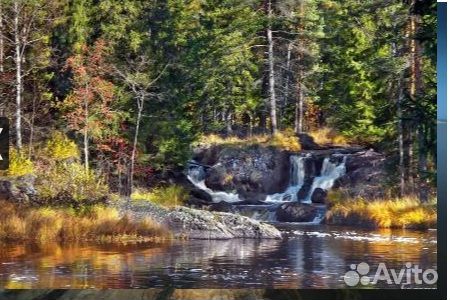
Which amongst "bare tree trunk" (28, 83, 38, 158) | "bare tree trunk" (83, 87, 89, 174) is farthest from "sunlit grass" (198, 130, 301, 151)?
"bare tree trunk" (28, 83, 38, 158)

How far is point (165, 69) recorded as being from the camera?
18.6ft

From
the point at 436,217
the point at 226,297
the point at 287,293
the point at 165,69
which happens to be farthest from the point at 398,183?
the point at 165,69

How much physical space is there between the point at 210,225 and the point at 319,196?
0.90m

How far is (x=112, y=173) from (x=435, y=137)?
2.52m

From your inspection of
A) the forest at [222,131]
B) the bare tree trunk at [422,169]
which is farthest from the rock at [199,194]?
the bare tree trunk at [422,169]

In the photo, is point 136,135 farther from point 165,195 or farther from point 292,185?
point 292,185

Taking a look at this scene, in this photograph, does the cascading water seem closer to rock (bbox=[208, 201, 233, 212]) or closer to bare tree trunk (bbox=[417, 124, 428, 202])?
rock (bbox=[208, 201, 233, 212])

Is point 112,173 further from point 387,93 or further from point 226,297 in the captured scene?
point 387,93

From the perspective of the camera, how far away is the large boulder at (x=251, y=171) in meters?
5.78

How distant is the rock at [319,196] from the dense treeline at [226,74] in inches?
18.9

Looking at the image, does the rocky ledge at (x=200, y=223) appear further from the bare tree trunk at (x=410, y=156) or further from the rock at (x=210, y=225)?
the bare tree trunk at (x=410, y=156)

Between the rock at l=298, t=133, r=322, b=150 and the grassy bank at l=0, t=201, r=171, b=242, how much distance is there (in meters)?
1.28

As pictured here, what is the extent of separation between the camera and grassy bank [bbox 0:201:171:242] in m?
5.44

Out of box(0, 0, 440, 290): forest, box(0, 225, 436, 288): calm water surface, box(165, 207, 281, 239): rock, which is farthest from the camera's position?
box(165, 207, 281, 239): rock
